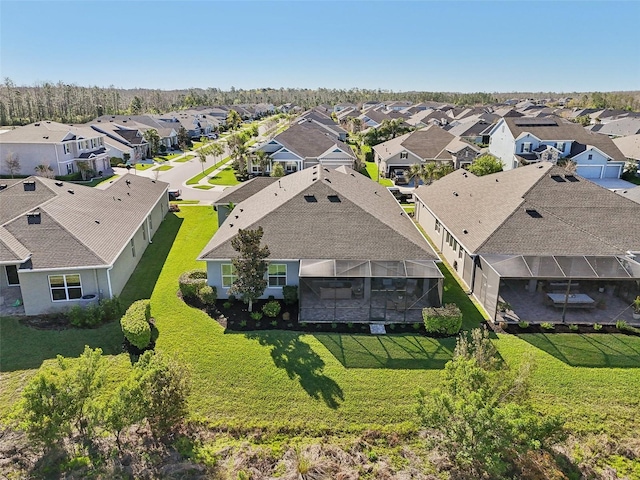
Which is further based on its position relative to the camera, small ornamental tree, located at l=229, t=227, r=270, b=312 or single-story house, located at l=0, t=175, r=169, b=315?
single-story house, located at l=0, t=175, r=169, b=315

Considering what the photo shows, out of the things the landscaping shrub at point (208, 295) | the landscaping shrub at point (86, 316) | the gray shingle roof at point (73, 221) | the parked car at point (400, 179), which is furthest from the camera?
the parked car at point (400, 179)

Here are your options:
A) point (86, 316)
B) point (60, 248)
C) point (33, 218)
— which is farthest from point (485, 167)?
point (33, 218)

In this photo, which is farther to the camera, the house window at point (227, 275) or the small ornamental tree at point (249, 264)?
the house window at point (227, 275)

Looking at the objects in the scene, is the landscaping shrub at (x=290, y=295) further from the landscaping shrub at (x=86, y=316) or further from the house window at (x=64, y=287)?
the house window at (x=64, y=287)

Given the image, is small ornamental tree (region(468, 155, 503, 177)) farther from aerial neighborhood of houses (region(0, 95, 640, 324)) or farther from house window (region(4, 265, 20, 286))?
house window (region(4, 265, 20, 286))

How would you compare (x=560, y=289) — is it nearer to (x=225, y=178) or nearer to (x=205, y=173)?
(x=225, y=178)

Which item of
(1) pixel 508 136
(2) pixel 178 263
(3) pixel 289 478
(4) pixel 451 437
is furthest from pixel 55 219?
(1) pixel 508 136

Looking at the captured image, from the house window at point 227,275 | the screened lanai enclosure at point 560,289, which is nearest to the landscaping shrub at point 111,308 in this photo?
the house window at point 227,275

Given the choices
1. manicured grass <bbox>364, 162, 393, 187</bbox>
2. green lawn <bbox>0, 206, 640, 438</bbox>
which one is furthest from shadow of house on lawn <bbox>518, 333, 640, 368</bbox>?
manicured grass <bbox>364, 162, 393, 187</bbox>
